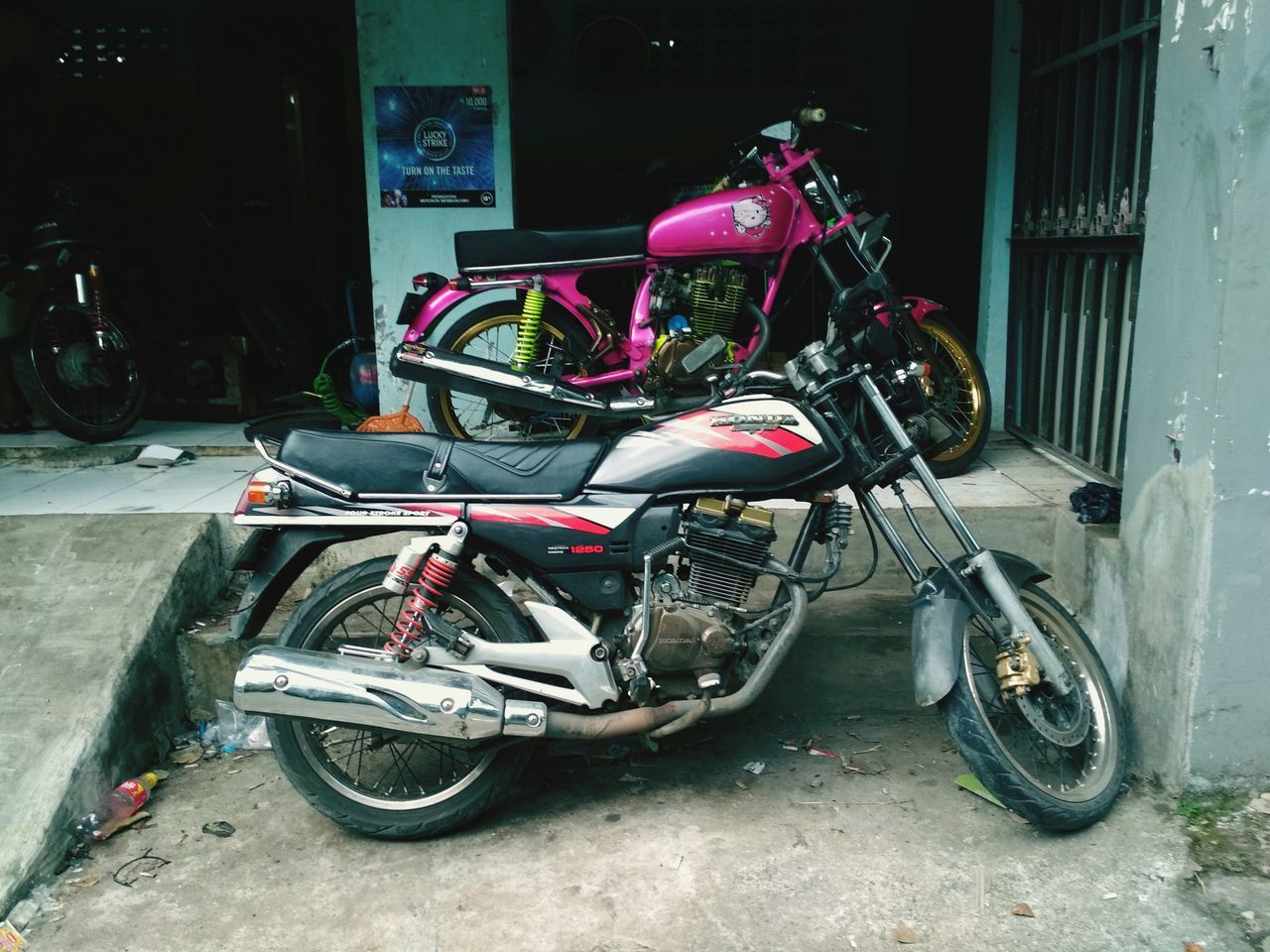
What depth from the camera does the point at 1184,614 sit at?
3.12 metres

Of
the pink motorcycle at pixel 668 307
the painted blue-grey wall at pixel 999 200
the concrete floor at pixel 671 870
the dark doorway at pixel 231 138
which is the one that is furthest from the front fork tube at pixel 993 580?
the dark doorway at pixel 231 138

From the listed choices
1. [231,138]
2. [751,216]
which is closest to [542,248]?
[751,216]

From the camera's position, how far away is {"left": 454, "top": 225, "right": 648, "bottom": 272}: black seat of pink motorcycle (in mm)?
4824

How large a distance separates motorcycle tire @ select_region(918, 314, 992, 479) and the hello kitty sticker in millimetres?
870

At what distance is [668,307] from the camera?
483cm

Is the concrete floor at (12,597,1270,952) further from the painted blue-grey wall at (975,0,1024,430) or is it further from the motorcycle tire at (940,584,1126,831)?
the painted blue-grey wall at (975,0,1024,430)

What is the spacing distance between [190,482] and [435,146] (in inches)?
80.8

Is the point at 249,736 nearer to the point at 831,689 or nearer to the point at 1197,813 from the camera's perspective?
the point at 831,689

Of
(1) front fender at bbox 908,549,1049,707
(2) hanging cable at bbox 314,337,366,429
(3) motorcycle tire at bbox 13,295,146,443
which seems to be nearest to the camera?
(1) front fender at bbox 908,549,1049,707

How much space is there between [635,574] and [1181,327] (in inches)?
67.8

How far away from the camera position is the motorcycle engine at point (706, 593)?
3.07 metres

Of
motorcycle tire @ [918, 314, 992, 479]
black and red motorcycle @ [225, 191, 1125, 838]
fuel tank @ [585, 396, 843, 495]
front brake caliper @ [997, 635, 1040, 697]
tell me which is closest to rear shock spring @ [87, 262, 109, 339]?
black and red motorcycle @ [225, 191, 1125, 838]

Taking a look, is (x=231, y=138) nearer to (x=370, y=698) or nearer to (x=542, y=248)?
(x=542, y=248)

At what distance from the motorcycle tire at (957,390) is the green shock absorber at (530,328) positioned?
1716 millimetres
